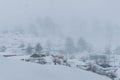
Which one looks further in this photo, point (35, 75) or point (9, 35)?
point (9, 35)

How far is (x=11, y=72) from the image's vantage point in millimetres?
1701

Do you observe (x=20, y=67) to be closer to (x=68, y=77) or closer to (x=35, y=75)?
(x=35, y=75)

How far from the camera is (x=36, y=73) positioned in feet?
5.88

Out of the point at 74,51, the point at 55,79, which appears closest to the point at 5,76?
the point at 55,79

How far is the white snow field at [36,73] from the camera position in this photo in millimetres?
1663

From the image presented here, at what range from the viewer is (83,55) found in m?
14.1

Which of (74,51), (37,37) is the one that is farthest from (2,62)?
(37,37)

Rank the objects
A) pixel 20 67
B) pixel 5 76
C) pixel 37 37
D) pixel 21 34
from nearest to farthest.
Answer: pixel 5 76
pixel 20 67
pixel 37 37
pixel 21 34

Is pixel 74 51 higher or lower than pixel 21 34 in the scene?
lower

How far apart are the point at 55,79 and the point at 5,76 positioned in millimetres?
329

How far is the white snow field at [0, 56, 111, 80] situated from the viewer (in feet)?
5.46

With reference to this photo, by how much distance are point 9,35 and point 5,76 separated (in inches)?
950

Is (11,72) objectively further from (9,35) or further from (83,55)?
(9,35)

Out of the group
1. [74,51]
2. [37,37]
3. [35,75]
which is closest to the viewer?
[35,75]
